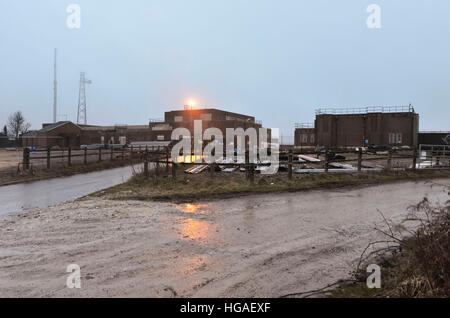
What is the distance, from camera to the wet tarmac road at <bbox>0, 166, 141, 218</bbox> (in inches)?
376

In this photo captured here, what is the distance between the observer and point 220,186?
39.9ft

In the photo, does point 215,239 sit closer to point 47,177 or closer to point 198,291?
point 198,291

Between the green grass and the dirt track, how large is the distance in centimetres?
132

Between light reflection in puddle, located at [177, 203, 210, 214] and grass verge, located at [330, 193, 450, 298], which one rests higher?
grass verge, located at [330, 193, 450, 298]

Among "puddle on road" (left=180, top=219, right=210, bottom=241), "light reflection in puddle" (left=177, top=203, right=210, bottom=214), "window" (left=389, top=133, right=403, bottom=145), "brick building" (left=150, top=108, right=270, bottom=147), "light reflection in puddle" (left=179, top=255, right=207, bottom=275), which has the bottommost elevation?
"light reflection in puddle" (left=179, top=255, right=207, bottom=275)

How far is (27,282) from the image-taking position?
161 inches

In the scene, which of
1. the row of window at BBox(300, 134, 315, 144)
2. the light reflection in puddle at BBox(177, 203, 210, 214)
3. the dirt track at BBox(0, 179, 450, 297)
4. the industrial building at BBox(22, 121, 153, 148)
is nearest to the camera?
the dirt track at BBox(0, 179, 450, 297)

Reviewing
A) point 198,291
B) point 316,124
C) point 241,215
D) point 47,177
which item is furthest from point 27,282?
point 316,124

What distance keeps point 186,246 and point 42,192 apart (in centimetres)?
895

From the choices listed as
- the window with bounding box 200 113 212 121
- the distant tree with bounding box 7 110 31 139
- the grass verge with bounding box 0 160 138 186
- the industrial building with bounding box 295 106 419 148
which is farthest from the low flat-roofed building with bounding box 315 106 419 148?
the distant tree with bounding box 7 110 31 139

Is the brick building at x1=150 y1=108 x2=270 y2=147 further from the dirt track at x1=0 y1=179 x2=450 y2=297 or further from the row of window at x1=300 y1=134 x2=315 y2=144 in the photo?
the dirt track at x1=0 y1=179 x2=450 y2=297

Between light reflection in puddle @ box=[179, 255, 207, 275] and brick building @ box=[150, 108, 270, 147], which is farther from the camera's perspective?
brick building @ box=[150, 108, 270, 147]

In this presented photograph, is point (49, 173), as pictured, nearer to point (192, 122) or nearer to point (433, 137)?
point (192, 122)
